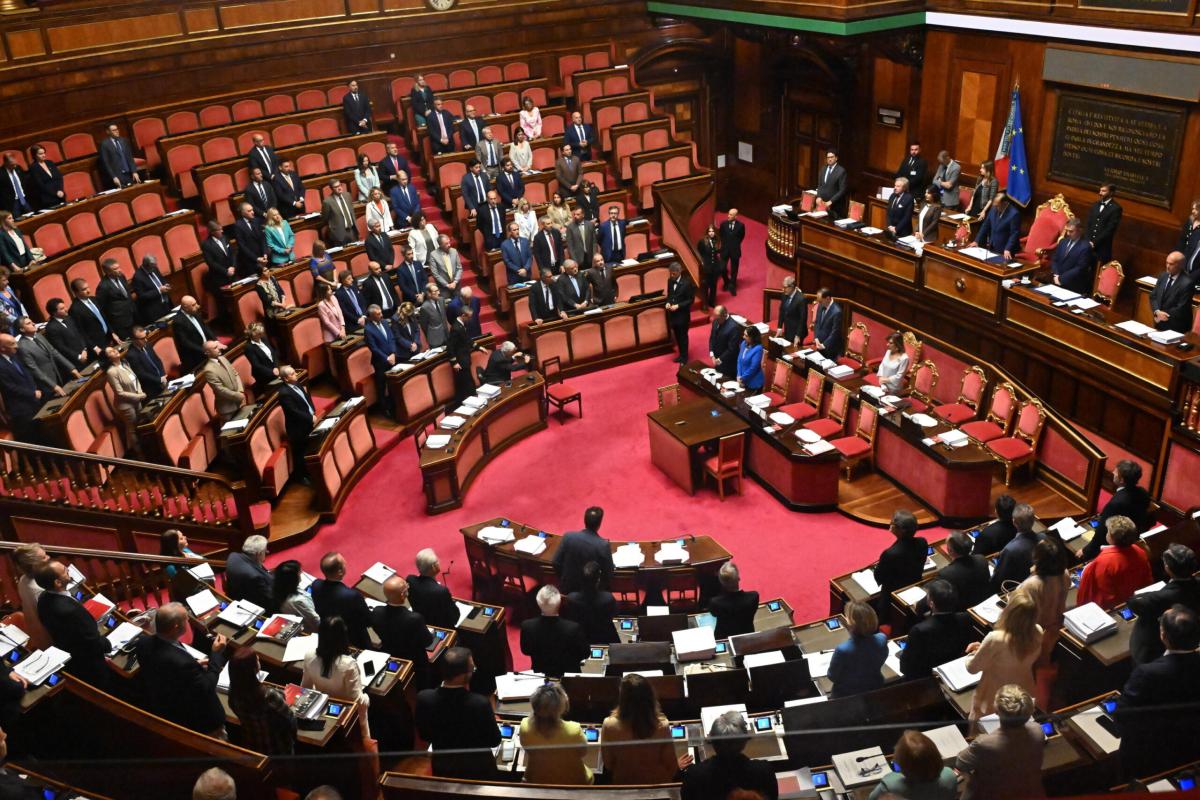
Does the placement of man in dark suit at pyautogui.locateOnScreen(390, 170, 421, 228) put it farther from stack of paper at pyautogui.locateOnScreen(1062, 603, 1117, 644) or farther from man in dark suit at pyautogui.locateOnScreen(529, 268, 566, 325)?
stack of paper at pyautogui.locateOnScreen(1062, 603, 1117, 644)

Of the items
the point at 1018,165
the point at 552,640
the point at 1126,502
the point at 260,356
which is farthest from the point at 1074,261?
the point at 260,356

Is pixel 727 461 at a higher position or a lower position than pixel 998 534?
lower

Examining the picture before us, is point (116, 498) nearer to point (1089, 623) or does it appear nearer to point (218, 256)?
point (218, 256)

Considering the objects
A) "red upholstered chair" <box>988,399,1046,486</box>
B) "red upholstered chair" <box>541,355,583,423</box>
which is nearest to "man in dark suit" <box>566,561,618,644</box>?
"red upholstered chair" <box>988,399,1046,486</box>

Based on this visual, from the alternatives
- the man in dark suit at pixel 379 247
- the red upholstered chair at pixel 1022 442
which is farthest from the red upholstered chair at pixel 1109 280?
the man in dark suit at pixel 379 247

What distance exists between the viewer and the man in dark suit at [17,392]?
279 inches

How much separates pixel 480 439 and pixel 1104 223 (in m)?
6.17

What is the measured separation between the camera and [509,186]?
11.7m

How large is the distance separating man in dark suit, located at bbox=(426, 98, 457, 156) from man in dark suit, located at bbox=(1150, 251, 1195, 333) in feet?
27.9

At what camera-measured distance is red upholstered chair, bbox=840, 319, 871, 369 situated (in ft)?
30.9

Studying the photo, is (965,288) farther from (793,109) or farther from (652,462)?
(793,109)

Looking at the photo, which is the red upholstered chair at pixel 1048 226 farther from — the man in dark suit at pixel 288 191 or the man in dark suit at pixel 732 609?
the man in dark suit at pixel 288 191

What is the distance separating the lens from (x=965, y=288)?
9117mm

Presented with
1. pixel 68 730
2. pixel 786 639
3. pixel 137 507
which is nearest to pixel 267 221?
pixel 137 507
